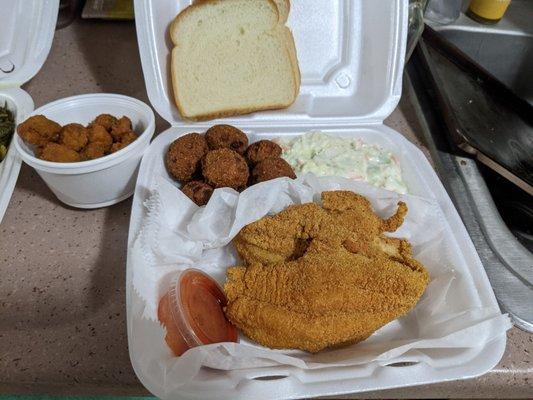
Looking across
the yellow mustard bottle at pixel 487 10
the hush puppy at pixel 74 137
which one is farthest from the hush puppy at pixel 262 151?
the yellow mustard bottle at pixel 487 10

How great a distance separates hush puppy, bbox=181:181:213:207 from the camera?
0.93 meters

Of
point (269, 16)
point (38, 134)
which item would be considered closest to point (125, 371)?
point (38, 134)

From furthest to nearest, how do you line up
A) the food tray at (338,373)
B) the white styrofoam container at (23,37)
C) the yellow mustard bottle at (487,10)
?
the yellow mustard bottle at (487,10), the white styrofoam container at (23,37), the food tray at (338,373)

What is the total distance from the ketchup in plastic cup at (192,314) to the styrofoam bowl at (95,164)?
28cm

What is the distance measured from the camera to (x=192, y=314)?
2.46ft

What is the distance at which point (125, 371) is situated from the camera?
0.75 m

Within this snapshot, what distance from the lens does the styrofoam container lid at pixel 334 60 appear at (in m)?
1.08

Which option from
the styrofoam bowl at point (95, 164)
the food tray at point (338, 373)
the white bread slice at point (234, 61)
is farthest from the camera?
the white bread slice at point (234, 61)

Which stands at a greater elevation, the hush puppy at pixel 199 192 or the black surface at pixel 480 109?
the black surface at pixel 480 109

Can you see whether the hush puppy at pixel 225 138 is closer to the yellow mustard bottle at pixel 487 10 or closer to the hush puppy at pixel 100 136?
the hush puppy at pixel 100 136

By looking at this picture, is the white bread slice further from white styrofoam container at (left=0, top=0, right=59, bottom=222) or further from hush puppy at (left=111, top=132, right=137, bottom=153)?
white styrofoam container at (left=0, top=0, right=59, bottom=222)

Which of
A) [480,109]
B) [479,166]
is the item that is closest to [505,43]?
[480,109]

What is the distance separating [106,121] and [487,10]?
136cm

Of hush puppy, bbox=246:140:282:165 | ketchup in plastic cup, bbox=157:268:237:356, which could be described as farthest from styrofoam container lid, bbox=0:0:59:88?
ketchup in plastic cup, bbox=157:268:237:356
